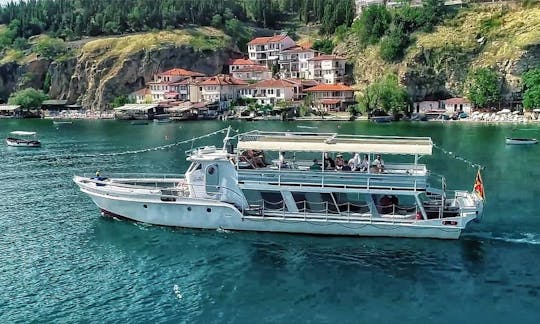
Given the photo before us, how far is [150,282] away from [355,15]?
15834 cm

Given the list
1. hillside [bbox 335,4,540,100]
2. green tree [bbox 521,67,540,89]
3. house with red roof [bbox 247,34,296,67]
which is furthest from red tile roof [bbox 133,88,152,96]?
green tree [bbox 521,67,540,89]

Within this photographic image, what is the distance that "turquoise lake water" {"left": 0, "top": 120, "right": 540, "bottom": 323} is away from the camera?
84.4 feet

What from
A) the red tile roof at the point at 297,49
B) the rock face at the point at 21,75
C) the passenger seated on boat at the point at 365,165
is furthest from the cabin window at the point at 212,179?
the rock face at the point at 21,75

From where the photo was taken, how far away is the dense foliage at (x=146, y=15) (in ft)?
575

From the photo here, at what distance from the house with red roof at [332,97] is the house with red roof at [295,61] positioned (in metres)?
17.8

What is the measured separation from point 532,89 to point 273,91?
56.4m

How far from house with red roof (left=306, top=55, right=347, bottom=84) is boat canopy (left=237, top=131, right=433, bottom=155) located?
10975 cm

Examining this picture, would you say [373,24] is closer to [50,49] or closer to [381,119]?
[381,119]

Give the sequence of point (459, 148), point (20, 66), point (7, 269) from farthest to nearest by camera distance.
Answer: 1. point (20, 66)
2. point (459, 148)
3. point (7, 269)

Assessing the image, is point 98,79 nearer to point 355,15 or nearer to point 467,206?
point 355,15

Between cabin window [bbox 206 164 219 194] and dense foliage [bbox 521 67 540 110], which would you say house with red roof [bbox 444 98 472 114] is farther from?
cabin window [bbox 206 164 219 194]

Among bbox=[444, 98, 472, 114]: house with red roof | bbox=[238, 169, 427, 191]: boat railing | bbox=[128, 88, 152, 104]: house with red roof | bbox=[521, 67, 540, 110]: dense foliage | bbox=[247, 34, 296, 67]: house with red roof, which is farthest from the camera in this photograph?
bbox=[247, 34, 296, 67]: house with red roof

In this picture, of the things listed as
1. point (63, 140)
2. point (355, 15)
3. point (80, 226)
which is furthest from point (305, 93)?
point (80, 226)

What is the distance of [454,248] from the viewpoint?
107 feet
